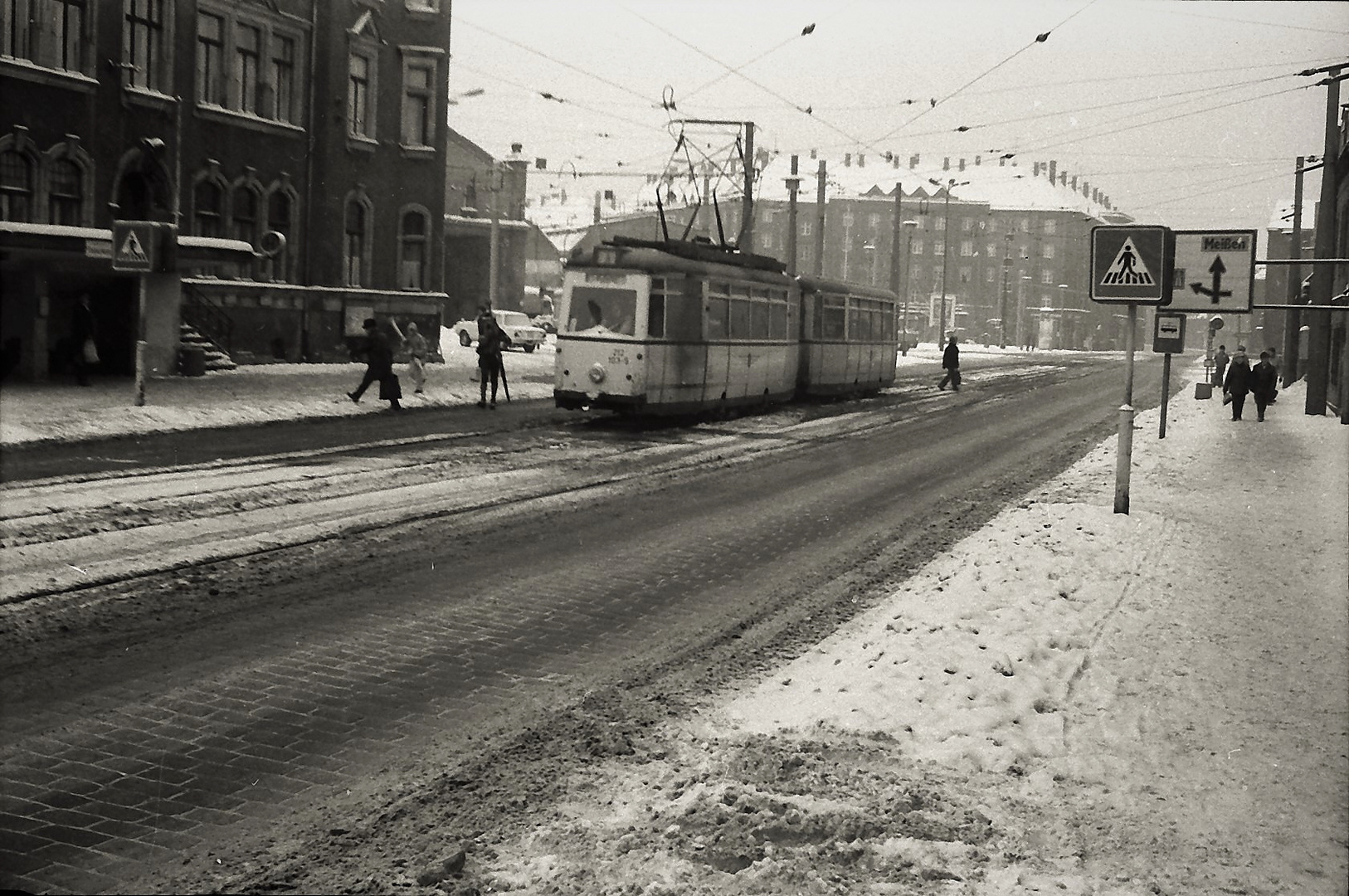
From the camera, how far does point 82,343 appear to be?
24.4 meters

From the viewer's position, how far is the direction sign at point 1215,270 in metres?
16.9

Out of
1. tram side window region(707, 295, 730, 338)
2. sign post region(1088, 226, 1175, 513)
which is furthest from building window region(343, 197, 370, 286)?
sign post region(1088, 226, 1175, 513)

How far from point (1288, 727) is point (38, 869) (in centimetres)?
573

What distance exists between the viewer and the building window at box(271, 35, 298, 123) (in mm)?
32906

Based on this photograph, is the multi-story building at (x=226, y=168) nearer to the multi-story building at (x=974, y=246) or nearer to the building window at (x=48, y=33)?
the building window at (x=48, y=33)

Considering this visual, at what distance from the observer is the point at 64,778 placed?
5.35 m

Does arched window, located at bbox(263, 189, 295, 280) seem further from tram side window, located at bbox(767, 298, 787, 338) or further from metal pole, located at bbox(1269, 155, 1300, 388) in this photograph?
metal pole, located at bbox(1269, 155, 1300, 388)

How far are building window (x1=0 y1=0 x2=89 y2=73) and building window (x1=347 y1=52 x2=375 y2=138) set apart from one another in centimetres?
994

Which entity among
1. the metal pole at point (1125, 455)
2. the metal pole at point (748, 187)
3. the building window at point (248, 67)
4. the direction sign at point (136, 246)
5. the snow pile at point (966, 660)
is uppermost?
the building window at point (248, 67)

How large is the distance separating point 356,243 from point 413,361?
9772 mm

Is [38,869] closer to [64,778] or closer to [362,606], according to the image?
[64,778]

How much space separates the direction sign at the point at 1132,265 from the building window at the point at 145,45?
21.3 m

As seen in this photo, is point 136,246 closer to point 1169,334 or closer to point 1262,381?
point 1169,334

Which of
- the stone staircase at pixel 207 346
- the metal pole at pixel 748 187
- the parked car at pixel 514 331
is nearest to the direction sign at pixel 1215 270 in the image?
the metal pole at pixel 748 187
